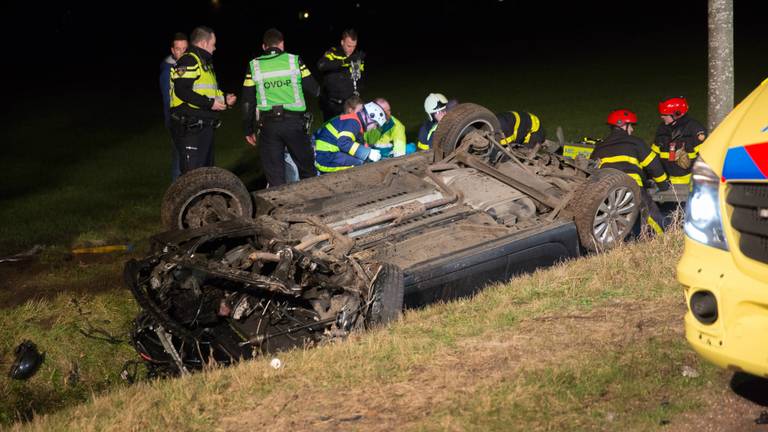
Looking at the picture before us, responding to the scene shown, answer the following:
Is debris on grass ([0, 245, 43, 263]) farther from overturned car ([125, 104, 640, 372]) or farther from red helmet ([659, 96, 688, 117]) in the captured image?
red helmet ([659, 96, 688, 117])

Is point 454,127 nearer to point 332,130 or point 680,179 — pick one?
point 332,130

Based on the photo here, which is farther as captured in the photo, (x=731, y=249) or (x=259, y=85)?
(x=259, y=85)

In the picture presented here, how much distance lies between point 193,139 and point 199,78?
2.05 feet

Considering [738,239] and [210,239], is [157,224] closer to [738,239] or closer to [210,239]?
[210,239]

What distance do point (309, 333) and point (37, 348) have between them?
2.50m

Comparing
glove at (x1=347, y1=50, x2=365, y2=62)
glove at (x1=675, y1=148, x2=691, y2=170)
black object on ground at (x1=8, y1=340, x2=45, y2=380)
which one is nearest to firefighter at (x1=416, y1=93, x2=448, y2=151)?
glove at (x1=347, y1=50, x2=365, y2=62)

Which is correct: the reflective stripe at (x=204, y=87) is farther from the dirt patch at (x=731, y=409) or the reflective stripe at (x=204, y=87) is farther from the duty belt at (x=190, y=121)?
the dirt patch at (x=731, y=409)

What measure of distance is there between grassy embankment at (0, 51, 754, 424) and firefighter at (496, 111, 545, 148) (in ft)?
12.0

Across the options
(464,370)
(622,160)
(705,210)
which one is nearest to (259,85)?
(622,160)

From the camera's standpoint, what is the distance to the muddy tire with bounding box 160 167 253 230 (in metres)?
6.87

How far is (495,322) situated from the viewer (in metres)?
5.41

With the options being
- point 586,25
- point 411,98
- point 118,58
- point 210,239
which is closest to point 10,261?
point 210,239

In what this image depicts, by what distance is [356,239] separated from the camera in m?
6.63

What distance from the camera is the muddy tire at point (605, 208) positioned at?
7125 millimetres
